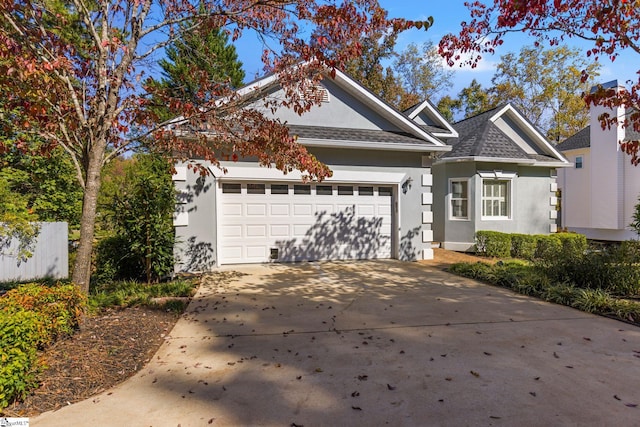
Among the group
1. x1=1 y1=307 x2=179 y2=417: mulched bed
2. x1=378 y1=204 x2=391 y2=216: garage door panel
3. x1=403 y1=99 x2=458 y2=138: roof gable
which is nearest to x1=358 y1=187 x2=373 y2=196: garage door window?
x1=378 y1=204 x2=391 y2=216: garage door panel

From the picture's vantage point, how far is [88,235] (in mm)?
4922

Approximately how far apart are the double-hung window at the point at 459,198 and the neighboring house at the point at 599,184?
8000 mm

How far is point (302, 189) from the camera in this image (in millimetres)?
9875

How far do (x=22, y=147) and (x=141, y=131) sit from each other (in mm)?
1629

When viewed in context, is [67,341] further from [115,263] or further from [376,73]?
[376,73]

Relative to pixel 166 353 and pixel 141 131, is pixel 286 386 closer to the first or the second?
pixel 166 353

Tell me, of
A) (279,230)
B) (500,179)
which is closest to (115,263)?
(279,230)

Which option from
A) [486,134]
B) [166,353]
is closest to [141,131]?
[166,353]

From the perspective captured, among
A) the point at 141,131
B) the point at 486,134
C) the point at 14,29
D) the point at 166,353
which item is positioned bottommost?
the point at 166,353

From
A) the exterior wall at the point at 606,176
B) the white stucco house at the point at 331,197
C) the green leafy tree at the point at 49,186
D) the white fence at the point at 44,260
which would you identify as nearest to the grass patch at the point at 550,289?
the white stucco house at the point at 331,197

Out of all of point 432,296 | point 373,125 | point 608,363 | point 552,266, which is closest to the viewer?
point 608,363

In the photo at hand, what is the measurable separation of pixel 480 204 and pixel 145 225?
10.5 m

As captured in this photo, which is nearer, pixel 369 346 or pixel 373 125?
pixel 369 346

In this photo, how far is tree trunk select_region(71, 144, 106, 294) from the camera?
4.88 m
